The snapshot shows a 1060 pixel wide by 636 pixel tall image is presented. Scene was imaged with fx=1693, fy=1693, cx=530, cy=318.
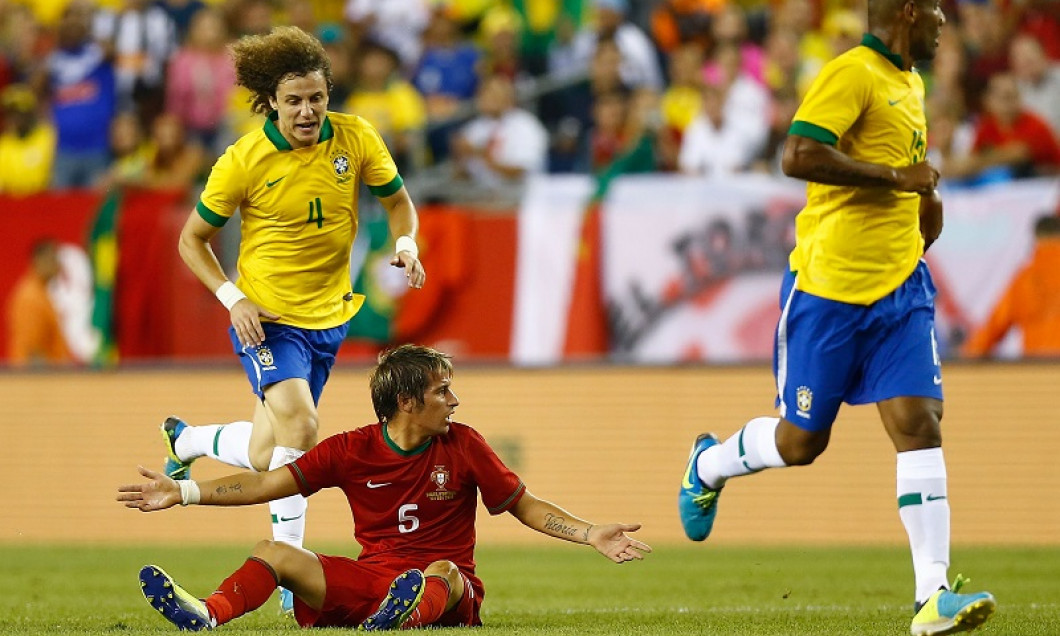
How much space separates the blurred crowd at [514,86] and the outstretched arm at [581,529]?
7479 millimetres

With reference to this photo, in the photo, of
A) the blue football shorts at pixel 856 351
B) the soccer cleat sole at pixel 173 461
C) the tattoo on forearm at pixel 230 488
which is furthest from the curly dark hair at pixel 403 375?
the soccer cleat sole at pixel 173 461

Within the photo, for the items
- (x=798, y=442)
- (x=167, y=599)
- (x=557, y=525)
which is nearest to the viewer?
(x=167, y=599)

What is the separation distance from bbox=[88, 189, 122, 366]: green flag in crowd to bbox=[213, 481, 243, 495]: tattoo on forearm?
8310 mm

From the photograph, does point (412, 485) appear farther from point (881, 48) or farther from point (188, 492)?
point (881, 48)

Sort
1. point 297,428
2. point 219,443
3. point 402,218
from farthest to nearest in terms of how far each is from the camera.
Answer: point 219,443
point 402,218
point 297,428

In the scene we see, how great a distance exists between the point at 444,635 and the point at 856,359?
1857 mm

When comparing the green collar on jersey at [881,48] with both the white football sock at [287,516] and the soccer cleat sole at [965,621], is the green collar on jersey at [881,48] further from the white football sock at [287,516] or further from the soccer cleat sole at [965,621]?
the white football sock at [287,516]

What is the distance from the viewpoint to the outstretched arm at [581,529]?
5781 mm

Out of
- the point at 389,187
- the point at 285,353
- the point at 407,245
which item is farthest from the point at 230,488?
the point at 389,187

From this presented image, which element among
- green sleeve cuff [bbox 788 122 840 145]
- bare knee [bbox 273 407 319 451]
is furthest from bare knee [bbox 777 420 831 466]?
bare knee [bbox 273 407 319 451]

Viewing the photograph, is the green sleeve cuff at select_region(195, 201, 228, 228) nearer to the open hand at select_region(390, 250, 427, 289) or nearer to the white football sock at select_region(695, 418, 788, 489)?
the open hand at select_region(390, 250, 427, 289)

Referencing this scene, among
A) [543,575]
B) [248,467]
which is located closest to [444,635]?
[248,467]

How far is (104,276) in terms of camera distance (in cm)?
1414

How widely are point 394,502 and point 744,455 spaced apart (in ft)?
5.22
